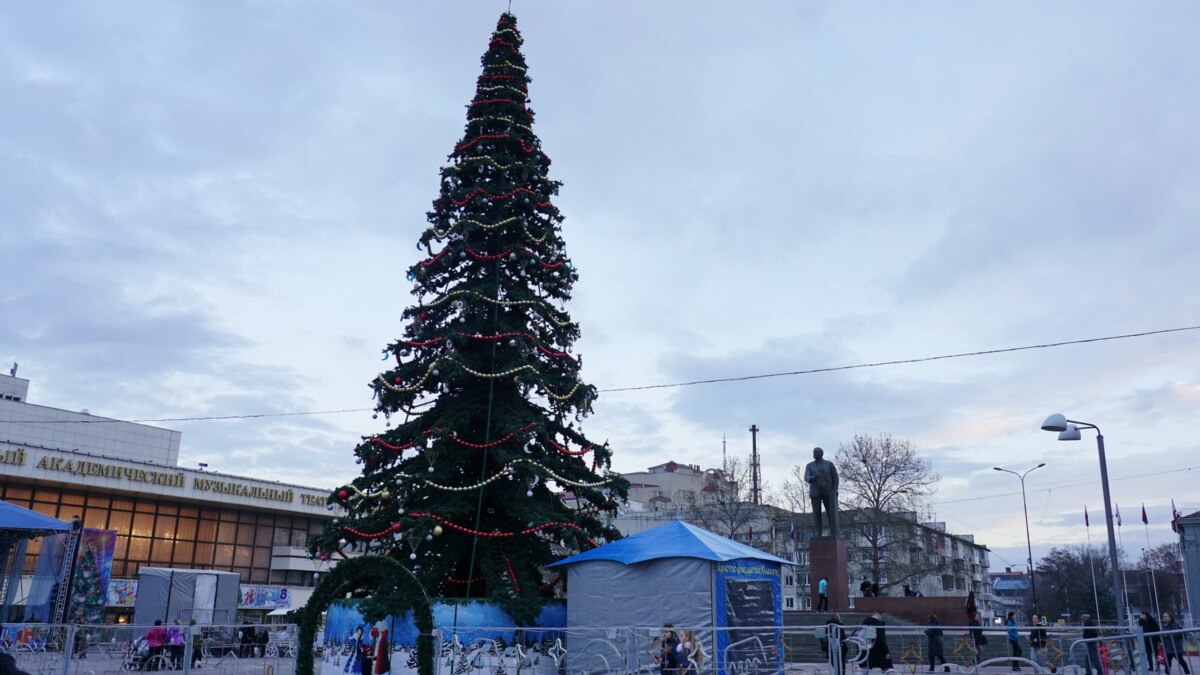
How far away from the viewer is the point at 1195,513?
1683 inches

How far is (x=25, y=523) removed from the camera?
86.2 ft

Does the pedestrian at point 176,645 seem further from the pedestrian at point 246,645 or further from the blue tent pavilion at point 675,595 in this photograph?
the blue tent pavilion at point 675,595

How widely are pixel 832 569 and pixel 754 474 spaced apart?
47.0 m

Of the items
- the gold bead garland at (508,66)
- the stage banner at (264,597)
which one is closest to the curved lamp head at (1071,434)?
the gold bead garland at (508,66)

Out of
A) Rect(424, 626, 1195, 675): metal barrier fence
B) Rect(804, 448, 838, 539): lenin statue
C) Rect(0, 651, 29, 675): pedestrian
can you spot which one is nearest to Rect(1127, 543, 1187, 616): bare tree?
Rect(804, 448, 838, 539): lenin statue

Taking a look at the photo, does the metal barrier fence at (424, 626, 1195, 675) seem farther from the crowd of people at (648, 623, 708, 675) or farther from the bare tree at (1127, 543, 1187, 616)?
the bare tree at (1127, 543, 1187, 616)

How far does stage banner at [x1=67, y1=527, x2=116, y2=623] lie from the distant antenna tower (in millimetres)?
44442

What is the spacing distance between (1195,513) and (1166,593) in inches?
2622

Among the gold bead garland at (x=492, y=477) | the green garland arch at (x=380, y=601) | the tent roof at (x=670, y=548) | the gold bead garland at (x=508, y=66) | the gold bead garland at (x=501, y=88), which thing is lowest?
the green garland arch at (x=380, y=601)

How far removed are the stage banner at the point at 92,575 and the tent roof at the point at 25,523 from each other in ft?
34.6

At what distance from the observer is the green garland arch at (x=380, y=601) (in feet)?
55.6

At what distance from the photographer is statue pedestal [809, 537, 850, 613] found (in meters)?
25.9

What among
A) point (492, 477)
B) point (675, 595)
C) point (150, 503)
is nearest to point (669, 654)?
point (675, 595)

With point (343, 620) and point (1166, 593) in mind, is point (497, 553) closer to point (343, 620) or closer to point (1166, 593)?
point (343, 620)
